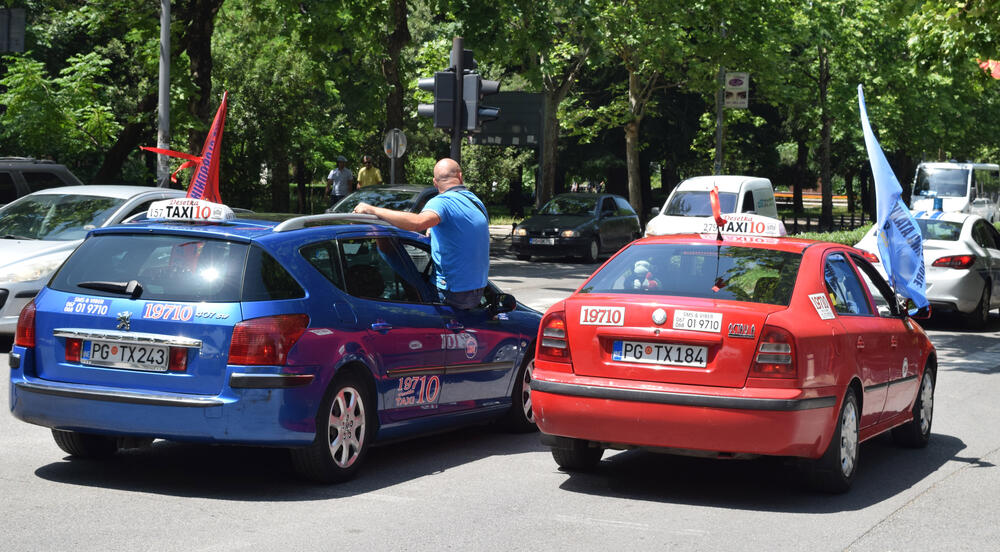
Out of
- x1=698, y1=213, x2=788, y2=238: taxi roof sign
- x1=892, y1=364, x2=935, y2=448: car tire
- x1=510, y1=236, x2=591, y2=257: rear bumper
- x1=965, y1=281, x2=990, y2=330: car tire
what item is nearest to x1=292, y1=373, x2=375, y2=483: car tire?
x1=698, y1=213, x2=788, y2=238: taxi roof sign

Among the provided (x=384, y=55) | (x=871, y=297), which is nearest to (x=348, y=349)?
(x=871, y=297)

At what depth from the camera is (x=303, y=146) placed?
125ft

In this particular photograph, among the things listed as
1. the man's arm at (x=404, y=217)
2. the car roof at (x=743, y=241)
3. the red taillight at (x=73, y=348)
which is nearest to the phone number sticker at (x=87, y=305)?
the red taillight at (x=73, y=348)

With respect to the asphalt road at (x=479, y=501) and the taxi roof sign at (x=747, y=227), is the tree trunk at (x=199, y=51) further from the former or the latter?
the taxi roof sign at (x=747, y=227)

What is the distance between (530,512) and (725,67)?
31638 mm

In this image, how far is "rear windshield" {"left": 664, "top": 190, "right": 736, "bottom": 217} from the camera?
83.0ft

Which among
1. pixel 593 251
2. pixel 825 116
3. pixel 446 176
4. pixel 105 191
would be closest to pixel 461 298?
pixel 446 176

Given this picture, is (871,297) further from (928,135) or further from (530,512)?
(928,135)

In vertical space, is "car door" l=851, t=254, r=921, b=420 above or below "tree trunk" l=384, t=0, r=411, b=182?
below

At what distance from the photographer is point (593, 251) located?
2941 cm

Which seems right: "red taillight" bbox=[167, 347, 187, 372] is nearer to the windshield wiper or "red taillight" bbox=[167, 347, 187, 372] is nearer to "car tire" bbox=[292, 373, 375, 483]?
the windshield wiper

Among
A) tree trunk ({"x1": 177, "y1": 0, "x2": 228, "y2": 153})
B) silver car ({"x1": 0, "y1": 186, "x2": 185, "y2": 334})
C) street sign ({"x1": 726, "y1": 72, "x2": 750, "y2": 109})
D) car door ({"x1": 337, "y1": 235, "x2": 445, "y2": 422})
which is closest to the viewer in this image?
car door ({"x1": 337, "y1": 235, "x2": 445, "y2": 422})

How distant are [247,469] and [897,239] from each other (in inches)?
186

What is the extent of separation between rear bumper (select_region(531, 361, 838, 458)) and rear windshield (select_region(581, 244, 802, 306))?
574mm
